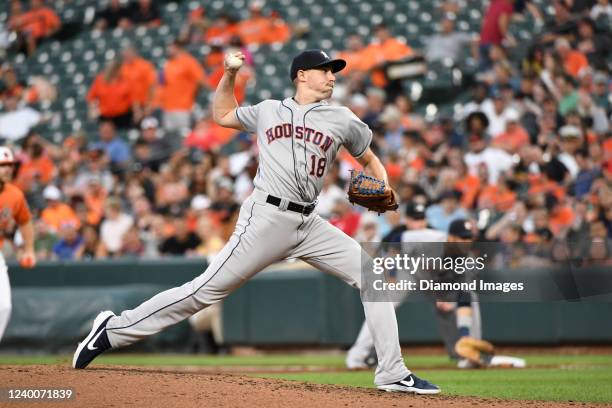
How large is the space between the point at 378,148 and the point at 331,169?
0.95m

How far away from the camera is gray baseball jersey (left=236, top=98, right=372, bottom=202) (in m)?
6.18

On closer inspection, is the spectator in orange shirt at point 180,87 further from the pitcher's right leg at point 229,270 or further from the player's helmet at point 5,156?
the pitcher's right leg at point 229,270

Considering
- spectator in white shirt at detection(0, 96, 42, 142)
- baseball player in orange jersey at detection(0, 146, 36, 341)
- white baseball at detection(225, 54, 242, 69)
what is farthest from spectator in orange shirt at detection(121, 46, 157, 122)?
white baseball at detection(225, 54, 242, 69)

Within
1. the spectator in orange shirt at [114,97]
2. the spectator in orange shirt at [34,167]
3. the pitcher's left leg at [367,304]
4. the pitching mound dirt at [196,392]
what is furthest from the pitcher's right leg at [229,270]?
the spectator in orange shirt at [114,97]

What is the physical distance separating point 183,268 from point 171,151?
3.61 metres

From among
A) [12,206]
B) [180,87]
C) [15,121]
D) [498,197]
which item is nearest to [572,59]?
[498,197]

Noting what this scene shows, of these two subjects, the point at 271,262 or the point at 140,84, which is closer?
the point at 271,262

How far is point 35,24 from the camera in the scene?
20.6 meters

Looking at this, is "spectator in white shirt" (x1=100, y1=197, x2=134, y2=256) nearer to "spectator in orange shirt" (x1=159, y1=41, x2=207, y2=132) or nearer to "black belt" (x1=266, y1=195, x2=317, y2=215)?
"spectator in orange shirt" (x1=159, y1=41, x2=207, y2=132)

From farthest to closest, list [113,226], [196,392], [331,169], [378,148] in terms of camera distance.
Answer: [113,226] < [378,148] < [331,169] < [196,392]

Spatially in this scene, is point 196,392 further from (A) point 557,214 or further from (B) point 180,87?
(B) point 180,87

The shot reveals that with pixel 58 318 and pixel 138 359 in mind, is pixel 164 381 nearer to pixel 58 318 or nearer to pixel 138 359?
pixel 138 359

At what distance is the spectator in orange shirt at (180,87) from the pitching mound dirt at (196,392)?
10.2 m

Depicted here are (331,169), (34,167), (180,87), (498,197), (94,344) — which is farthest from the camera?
(180,87)
